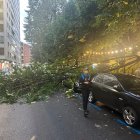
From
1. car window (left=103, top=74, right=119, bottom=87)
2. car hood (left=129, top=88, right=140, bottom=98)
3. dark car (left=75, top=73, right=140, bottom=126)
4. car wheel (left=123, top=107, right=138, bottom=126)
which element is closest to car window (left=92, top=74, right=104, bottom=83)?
dark car (left=75, top=73, right=140, bottom=126)

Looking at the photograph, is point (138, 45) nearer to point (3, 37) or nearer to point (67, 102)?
point (67, 102)

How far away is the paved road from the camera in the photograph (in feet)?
26.8

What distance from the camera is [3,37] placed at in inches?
3036

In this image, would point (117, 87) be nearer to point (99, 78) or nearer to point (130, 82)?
point (130, 82)

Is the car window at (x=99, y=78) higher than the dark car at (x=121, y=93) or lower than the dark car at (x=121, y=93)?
higher

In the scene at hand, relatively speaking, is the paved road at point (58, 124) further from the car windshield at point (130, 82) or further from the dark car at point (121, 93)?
the car windshield at point (130, 82)

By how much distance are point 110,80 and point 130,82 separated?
0.95m

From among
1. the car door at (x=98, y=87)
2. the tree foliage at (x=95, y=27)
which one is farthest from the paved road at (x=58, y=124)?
the tree foliage at (x=95, y=27)

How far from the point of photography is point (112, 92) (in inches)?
420

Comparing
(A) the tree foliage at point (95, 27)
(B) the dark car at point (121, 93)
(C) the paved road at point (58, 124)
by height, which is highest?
(A) the tree foliage at point (95, 27)

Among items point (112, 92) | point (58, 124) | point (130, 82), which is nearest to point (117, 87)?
point (112, 92)

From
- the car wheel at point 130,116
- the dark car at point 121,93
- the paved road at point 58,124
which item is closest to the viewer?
the paved road at point 58,124

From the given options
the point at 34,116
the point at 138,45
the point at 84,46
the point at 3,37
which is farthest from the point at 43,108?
the point at 3,37

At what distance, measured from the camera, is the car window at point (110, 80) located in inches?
429
